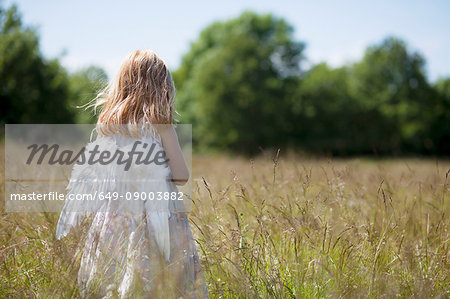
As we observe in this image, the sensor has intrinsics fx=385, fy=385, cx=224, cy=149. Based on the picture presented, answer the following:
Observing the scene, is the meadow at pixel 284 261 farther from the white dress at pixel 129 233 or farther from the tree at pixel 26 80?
the tree at pixel 26 80

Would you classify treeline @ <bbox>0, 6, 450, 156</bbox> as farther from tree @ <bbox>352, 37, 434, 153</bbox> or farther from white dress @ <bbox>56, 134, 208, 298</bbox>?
white dress @ <bbox>56, 134, 208, 298</bbox>

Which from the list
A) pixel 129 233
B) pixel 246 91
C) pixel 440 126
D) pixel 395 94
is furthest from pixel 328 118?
pixel 129 233

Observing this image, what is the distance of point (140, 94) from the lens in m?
2.39

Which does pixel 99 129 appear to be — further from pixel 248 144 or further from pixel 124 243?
pixel 248 144

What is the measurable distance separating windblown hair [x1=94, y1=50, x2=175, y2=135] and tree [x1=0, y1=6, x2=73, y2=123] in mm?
18388

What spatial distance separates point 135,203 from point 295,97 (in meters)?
29.6

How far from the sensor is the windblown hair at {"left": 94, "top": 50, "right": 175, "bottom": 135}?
2381mm

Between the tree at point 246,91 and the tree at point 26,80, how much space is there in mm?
11861

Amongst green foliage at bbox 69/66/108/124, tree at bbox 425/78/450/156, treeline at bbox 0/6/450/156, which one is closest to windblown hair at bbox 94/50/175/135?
green foliage at bbox 69/66/108/124

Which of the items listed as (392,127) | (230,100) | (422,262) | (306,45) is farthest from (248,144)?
(422,262)

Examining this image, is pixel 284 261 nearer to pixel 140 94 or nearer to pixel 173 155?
pixel 173 155

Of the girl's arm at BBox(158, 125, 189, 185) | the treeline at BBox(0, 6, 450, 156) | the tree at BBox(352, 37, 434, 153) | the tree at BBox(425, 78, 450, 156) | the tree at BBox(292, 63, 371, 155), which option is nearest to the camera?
the girl's arm at BBox(158, 125, 189, 185)

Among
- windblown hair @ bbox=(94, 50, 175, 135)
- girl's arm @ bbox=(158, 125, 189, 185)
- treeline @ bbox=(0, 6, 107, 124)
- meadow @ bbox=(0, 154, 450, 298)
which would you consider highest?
treeline @ bbox=(0, 6, 107, 124)

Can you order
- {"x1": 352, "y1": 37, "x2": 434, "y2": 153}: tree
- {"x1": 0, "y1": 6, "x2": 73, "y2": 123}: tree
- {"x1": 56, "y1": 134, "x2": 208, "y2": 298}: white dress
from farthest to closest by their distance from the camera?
{"x1": 352, "y1": 37, "x2": 434, "y2": 153}: tree < {"x1": 0, "y1": 6, "x2": 73, "y2": 123}: tree < {"x1": 56, "y1": 134, "x2": 208, "y2": 298}: white dress
